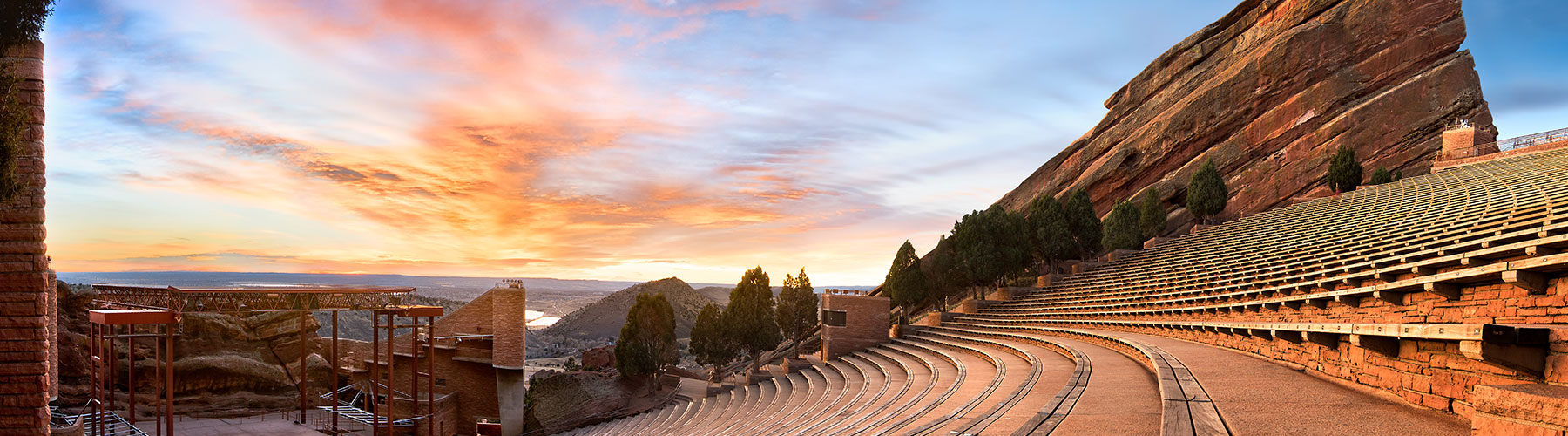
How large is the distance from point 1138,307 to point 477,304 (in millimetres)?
24437

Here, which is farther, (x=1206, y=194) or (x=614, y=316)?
(x=614, y=316)

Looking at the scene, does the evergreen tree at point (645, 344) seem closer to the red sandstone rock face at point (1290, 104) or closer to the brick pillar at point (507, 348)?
the brick pillar at point (507, 348)

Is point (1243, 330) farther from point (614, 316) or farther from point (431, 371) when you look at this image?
point (614, 316)

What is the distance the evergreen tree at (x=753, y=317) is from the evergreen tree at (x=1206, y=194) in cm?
2568

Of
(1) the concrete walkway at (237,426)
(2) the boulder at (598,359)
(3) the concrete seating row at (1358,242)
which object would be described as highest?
(3) the concrete seating row at (1358,242)

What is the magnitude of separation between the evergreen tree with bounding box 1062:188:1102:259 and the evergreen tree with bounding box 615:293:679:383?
22595 millimetres

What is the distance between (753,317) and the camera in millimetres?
36500

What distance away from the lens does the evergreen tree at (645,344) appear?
35.0 metres

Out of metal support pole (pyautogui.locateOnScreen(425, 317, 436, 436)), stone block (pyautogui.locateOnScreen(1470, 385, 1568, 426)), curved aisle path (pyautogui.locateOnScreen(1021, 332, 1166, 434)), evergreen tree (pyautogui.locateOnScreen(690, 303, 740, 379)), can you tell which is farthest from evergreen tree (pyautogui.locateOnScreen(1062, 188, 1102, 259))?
stone block (pyautogui.locateOnScreen(1470, 385, 1568, 426))

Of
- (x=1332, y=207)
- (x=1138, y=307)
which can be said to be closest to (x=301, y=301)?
(x=1138, y=307)

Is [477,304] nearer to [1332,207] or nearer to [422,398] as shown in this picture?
[422,398]

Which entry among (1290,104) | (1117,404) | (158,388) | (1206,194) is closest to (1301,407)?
(1117,404)

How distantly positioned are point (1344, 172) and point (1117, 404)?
4202cm

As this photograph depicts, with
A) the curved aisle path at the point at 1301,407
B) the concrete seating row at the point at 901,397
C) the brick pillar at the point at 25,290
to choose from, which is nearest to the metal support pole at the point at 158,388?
the concrete seating row at the point at 901,397
